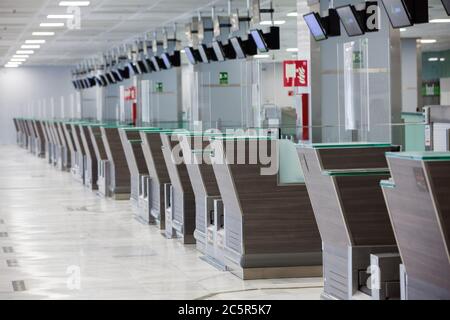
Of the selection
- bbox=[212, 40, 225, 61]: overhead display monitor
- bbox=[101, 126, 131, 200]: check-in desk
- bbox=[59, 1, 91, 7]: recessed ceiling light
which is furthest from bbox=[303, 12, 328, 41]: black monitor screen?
bbox=[59, 1, 91, 7]: recessed ceiling light

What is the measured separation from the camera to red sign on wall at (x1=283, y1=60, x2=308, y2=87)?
12750 mm

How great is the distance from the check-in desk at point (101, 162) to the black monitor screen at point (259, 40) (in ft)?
9.64

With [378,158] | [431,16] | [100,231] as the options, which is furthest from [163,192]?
[431,16]

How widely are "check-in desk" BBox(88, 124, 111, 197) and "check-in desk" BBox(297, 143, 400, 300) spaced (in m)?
9.24

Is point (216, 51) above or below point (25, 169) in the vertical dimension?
above

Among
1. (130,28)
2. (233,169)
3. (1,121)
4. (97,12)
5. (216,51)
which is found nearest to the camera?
(233,169)

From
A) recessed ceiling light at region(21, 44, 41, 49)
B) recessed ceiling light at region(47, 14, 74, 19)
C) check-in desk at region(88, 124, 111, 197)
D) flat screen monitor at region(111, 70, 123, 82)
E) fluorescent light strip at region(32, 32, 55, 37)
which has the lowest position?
check-in desk at region(88, 124, 111, 197)

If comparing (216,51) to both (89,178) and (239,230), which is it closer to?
(89,178)

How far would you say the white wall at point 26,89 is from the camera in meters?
40.0

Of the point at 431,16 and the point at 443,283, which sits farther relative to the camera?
the point at 431,16

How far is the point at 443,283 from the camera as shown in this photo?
4.51 m

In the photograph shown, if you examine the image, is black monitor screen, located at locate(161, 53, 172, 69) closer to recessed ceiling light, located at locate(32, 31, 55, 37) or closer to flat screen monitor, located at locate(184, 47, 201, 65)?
flat screen monitor, located at locate(184, 47, 201, 65)

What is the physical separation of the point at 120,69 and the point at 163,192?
53.6ft

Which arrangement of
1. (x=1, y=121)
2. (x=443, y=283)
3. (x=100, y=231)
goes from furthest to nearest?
(x=1, y=121) → (x=100, y=231) → (x=443, y=283)
